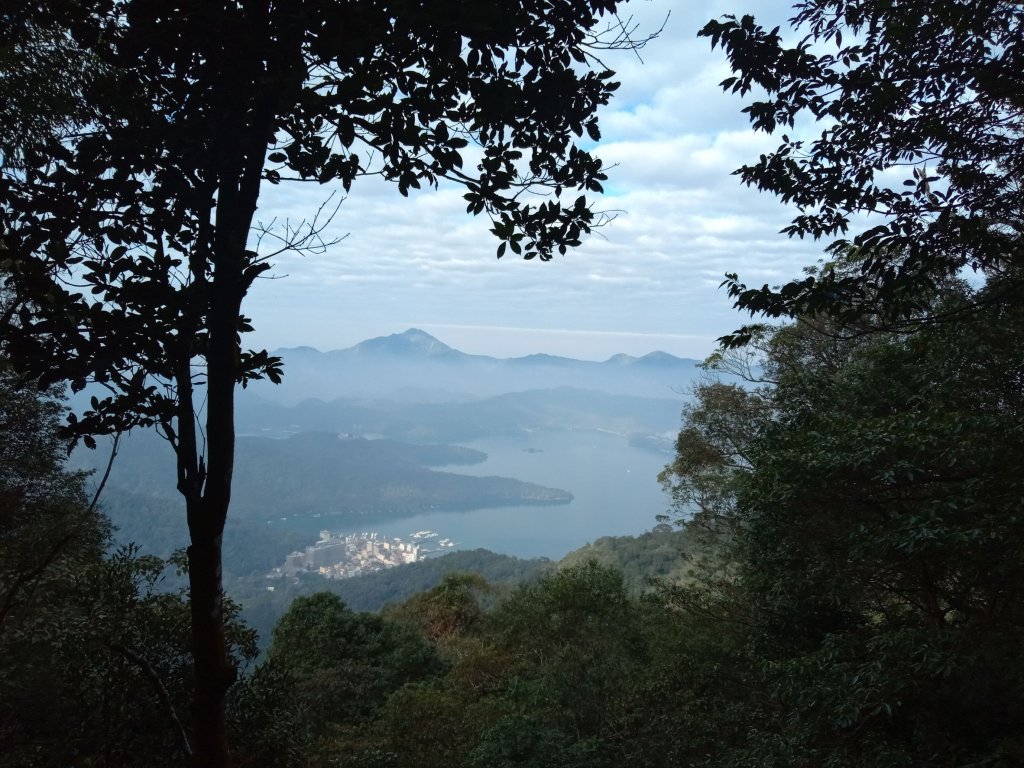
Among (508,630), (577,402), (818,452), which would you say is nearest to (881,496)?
(818,452)

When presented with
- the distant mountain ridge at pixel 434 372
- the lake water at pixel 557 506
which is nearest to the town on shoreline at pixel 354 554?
the lake water at pixel 557 506

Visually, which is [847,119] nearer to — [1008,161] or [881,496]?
[1008,161]

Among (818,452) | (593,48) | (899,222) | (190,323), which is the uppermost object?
(593,48)

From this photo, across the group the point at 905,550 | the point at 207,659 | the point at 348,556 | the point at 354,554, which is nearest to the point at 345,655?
the point at 905,550

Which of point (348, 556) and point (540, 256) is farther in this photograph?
point (348, 556)

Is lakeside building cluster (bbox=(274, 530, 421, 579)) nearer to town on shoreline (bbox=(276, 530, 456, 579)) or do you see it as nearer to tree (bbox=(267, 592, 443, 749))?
town on shoreline (bbox=(276, 530, 456, 579))

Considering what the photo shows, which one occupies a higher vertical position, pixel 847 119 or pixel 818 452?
pixel 847 119

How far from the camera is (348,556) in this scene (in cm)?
4662

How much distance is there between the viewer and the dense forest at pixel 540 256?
4.82ft

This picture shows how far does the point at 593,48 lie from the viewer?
1.86m

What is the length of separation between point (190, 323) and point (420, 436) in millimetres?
115790

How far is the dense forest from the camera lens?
4.82ft

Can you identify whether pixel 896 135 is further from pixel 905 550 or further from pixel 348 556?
pixel 348 556

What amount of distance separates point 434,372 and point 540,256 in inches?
6516
